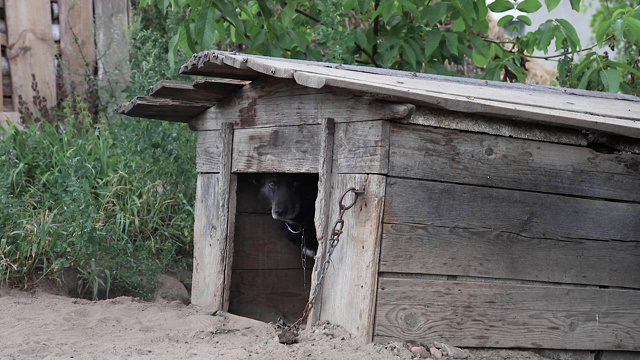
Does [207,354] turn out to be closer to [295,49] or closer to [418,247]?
[418,247]

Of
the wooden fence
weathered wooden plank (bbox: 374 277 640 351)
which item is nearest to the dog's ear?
weathered wooden plank (bbox: 374 277 640 351)

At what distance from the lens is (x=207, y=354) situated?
3469 mm

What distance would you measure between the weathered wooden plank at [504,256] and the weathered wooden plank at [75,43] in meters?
4.84

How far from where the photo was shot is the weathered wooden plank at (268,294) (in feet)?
15.9

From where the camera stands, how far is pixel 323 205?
12.1 feet

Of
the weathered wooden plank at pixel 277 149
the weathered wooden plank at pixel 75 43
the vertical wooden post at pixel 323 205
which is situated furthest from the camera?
the weathered wooden plank at pixel 75 43

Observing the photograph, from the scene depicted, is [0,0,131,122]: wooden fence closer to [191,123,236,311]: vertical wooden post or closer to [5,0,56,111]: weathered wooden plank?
[5,0,56,111]: weathered wooden plank

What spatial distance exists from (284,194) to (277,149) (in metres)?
0.71

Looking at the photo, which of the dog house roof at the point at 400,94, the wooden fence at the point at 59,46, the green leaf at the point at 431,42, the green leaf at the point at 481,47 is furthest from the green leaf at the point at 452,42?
the wooden fence at the point at 59,46

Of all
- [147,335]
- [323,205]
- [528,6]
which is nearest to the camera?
[323,205]

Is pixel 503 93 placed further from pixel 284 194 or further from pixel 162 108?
pixel 162 108

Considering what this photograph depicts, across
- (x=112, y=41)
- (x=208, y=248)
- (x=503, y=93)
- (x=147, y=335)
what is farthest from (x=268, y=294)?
(x=112, y=41)

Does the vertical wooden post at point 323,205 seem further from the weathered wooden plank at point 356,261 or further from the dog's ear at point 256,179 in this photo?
the dog's ear at point 256,179

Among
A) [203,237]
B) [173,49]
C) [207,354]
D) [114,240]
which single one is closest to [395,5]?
[173,49]
